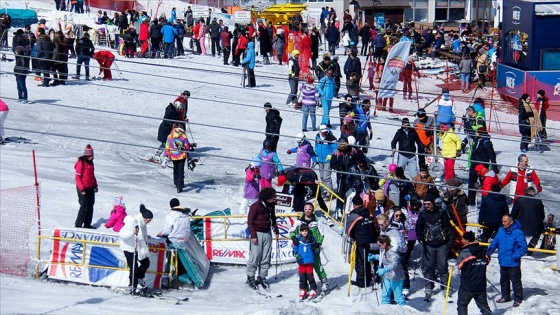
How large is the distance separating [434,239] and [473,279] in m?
1.19

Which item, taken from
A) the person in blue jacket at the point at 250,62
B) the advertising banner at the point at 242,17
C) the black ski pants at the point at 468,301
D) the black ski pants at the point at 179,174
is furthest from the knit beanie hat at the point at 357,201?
the advertising banner at the point at 242,17

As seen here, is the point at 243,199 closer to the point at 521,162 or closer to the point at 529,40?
the point at 521,162

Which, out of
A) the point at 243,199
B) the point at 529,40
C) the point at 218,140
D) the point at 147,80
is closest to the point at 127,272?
the point at 243,199

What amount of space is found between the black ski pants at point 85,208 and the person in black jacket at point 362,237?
428 cm

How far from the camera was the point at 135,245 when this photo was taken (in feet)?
46.6

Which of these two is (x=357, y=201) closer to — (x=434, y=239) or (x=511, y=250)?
(x=434, y=239)

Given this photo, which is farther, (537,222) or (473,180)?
(473,180)

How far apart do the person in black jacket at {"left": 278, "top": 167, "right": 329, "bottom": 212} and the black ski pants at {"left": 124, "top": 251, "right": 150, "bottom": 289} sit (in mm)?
3991

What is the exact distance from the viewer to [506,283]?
1529cm

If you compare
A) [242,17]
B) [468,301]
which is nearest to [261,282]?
[468,301]

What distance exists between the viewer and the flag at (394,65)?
2619cm

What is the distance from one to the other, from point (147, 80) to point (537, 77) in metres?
11.7

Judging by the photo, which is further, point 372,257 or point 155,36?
point 155,36

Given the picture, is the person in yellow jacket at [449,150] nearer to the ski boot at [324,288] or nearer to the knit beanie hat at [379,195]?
the knit beanie hat at [379,195]
